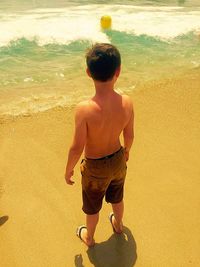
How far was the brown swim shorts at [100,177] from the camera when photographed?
2.26 meters

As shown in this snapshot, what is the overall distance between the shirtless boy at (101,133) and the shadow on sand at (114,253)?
0.23 m

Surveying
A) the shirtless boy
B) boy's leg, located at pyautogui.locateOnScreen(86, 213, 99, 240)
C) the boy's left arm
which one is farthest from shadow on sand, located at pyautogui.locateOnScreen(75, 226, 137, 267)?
the boy's left arm

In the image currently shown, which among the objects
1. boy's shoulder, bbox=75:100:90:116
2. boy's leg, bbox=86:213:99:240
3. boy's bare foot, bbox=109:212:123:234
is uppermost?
boy's shoulder, bbox=75:100:90:116

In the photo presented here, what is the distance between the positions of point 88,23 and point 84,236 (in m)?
8.79

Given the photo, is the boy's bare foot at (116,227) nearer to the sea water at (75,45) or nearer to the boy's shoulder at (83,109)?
the boy's shoulder at (83,109)

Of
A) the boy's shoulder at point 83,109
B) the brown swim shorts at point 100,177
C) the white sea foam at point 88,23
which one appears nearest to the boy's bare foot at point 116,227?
the brown swim shorts at point 100,177

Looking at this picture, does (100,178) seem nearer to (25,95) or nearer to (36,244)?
(36,244)

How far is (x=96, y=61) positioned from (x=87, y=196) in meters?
1.01

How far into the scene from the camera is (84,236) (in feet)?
8.87

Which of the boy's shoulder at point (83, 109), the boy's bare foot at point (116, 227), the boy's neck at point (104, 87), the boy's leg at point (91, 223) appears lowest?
the boy's bare foot at point (116, 227)

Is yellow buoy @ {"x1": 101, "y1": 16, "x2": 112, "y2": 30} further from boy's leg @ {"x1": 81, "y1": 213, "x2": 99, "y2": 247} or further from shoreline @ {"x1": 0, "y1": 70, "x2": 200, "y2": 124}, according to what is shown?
boy's leg @ {"x1": 81, "y1": 213, "x2": 99, "y2": 247}

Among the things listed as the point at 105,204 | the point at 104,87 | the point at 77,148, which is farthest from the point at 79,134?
the point at 105,204

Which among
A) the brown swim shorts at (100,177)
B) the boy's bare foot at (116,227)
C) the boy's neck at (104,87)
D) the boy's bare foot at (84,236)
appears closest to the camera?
the boy's neck at (104,87)

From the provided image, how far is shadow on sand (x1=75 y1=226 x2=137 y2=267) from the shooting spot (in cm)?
257
